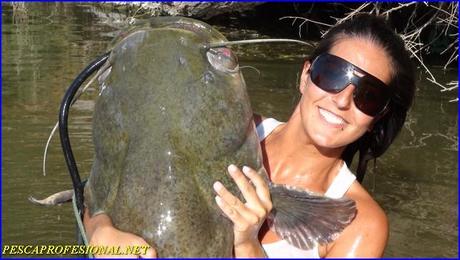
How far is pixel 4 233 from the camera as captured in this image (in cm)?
431

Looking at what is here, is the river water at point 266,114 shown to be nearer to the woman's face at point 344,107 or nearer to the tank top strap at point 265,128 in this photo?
the tank top strap at point 265,128

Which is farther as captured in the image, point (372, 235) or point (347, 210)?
point (372, 235)

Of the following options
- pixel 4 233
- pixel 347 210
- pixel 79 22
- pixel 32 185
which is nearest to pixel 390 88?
pixel 347 210

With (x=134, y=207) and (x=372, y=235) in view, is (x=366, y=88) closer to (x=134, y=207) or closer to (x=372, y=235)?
(x=372, y=235)

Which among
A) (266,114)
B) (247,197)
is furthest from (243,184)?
(266,114)

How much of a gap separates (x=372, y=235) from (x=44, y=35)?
1117cm

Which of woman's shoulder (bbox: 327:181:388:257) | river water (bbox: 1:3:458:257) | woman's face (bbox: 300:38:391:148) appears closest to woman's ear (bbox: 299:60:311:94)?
woman's face (bbox: 300:38:391:148)

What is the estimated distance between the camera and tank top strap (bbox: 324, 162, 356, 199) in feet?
7.37

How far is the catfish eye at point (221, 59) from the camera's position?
6.12ft

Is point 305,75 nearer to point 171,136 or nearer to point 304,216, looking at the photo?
point 304,216

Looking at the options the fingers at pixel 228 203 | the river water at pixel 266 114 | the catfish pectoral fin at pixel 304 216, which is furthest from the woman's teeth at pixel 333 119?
the river water at pixel 266 114

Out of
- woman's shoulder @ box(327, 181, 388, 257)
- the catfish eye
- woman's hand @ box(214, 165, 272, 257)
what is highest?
the catfish eye

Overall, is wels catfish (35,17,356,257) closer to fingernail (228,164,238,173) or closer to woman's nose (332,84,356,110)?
fingernail (228,164,238,173)

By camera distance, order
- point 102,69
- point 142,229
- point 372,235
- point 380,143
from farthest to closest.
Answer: point 380,143
point 372,235
point 102,69
point 142,229
